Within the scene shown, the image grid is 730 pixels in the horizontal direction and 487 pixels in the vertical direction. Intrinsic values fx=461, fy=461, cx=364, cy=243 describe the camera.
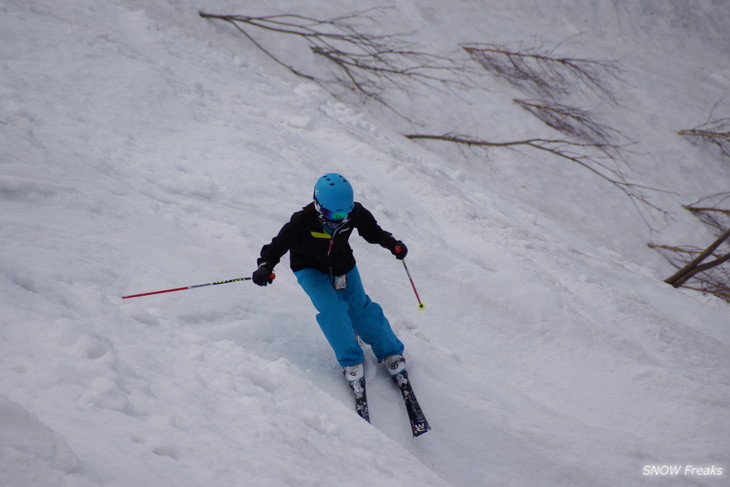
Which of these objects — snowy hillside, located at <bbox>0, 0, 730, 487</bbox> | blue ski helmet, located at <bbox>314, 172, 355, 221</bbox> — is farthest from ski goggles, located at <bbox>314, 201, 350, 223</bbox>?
snowy hillside, located at <bbox>0, 0, 730, 487</bbox>

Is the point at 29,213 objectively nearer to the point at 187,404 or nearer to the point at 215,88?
the point at 187,404

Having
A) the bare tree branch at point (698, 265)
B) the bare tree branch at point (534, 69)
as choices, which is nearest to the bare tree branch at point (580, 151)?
the bare tree branch at point (698, 265)

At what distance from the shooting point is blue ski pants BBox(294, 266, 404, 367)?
2.82 m

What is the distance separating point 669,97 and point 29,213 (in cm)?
1147

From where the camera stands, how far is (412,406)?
2.81 m

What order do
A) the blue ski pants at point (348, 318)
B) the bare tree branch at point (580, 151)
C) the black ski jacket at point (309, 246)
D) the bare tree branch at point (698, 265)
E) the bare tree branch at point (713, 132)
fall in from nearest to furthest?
the blue ski pants at point (348, 318) < the black ski jacket at point (309, 246) < the bare tree branch at point (698, 265) < the bare tree branch at point (580, 151) < the bare tree branch at point (713, 132)

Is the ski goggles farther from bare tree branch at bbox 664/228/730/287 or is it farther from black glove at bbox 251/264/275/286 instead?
bare tree branch at bbox 664/228/730/287

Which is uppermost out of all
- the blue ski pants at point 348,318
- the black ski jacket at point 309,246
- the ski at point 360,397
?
the black ski jacket at point 309,246

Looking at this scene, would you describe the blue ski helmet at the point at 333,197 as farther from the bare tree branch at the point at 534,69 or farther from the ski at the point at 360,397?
the bare tree branch at the point at 534,69

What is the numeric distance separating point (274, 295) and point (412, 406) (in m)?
1.22

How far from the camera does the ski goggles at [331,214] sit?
2873 mm

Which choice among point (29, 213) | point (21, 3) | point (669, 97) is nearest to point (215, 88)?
point (21, 3)

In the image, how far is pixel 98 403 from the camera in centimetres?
175

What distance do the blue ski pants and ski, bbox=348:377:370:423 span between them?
12 cm
